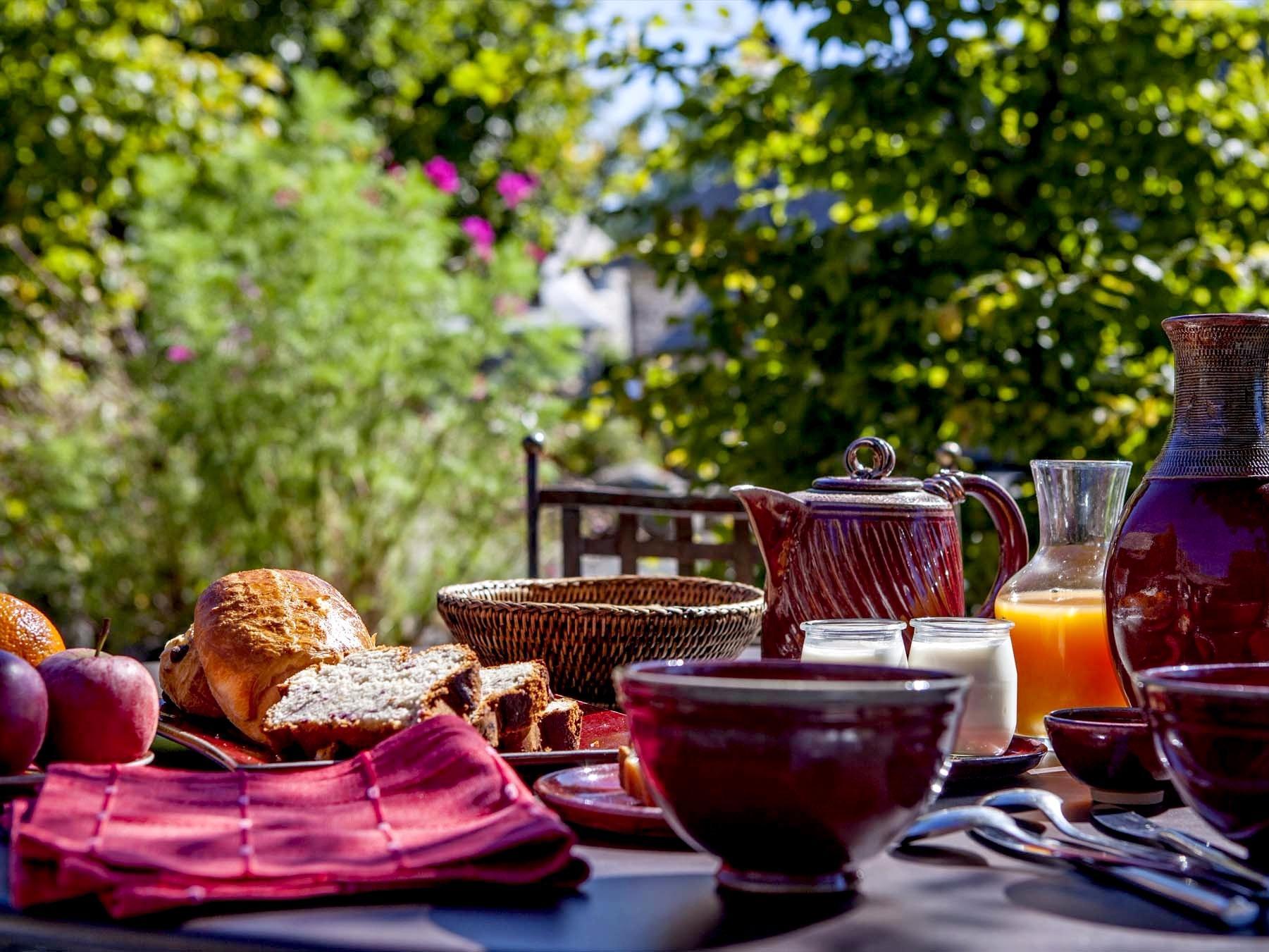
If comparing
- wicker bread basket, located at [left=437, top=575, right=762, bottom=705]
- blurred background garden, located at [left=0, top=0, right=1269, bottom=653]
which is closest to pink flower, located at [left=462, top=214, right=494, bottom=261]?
blurred background garden, located at [left=0, top=0, right=1269, bottom=653]

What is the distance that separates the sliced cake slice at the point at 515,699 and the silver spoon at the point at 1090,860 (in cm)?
46

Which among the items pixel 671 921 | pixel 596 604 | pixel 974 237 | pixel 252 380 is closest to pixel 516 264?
pixel 252 380

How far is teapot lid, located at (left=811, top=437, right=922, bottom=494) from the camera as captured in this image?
160 centimetres

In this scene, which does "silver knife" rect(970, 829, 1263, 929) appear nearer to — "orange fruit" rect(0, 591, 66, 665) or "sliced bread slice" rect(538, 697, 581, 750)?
"sliced bread slice" rect(538, 697, 581, 750)

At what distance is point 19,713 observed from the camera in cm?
116

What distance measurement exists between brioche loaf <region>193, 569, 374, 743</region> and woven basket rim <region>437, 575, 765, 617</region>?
0.16 metres

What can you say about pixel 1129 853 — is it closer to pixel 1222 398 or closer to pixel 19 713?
pixel 1222 398

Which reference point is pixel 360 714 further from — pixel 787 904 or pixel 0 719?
pixel 787 904

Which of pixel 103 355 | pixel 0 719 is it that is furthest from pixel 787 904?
pixel 103 355

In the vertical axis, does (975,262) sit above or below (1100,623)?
above

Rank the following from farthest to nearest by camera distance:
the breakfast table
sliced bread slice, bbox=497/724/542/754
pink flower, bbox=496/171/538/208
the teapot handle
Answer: pink flower, bbox=496/171/538/208
the teapot handle
sliced bread slice, bbox=497/724/542/754
the breakfast table

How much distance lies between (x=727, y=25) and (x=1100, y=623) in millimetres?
2603

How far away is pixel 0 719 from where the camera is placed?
45.4 inches

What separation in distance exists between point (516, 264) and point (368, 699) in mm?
5799
